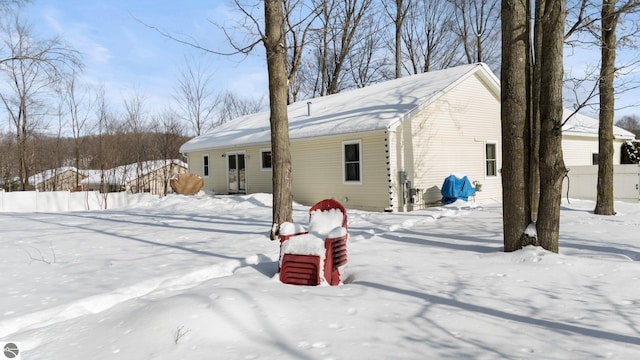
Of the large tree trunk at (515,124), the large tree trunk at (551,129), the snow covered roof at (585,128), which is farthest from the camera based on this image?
the snow covered roof at (585,128)

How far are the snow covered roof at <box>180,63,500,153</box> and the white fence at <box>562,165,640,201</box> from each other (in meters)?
4.32

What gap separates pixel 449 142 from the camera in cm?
1391

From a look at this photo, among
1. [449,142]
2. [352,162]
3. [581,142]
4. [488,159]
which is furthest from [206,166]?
[581,142]

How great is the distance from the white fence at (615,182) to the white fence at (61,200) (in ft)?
56.0

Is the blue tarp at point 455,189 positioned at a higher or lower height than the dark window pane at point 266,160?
lower

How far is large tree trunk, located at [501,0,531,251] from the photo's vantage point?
5.80 meters

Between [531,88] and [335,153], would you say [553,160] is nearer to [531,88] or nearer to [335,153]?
[531,88]

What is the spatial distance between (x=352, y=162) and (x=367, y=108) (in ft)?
7.39

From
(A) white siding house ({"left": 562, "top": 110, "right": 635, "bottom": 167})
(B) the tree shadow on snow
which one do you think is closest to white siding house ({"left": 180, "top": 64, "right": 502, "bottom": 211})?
(A) white siding house ({"left": 562, "top": 110, "right": 635, "bottom": 167})

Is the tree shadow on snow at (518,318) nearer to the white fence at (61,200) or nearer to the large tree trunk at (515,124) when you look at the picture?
the large tree trunk at (515,124)

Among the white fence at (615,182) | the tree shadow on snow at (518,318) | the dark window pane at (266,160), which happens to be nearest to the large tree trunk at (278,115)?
the tree shadow on snow at (518,318)

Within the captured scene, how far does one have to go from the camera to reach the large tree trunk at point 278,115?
7.34 meters

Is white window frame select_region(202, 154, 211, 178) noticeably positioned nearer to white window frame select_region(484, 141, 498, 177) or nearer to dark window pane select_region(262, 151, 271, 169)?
dark window pane select_region(262, 151, 271, 169)

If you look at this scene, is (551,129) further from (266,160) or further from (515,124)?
(266,160)
